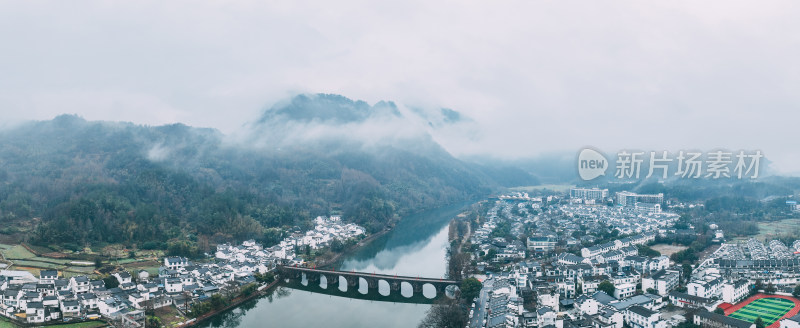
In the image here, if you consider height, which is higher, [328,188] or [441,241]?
[328,188]

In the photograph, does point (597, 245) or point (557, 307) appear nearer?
point (557, 307)

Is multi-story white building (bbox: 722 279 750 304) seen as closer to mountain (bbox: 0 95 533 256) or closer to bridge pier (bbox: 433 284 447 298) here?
bridge pier (bbox: 433 284 447 298)

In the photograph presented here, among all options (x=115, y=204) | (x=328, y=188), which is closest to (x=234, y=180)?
(x=328, y=188)

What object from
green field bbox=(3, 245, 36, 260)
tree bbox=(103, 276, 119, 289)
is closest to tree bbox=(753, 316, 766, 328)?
tree bbox=(103, 276, 119, 289)

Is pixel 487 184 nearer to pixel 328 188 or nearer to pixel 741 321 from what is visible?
pixel 328 188

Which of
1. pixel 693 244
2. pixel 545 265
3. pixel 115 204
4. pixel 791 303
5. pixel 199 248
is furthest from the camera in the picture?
pixel 115 204

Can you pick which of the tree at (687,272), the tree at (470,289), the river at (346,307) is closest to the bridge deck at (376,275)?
the river at (346,307)

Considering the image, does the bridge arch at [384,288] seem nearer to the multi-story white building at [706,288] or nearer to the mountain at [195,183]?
the mountain at [195,183]
